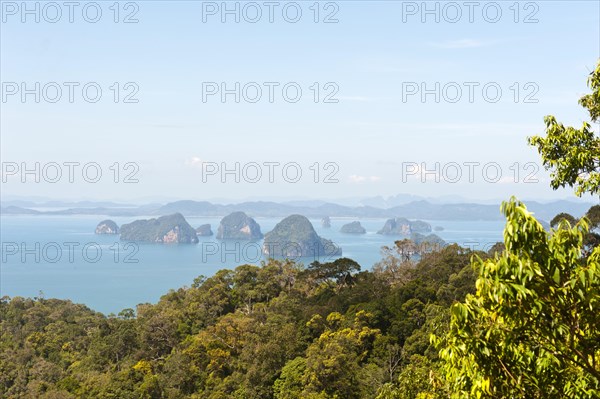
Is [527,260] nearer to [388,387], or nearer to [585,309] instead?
[585,309]

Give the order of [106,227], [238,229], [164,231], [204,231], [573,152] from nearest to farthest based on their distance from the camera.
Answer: [573,152] < [164,231] < [238,229] < [106,227] < [204,231]

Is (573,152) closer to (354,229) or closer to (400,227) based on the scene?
(400,227)

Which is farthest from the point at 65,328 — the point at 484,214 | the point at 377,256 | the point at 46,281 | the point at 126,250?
the point at 484,214

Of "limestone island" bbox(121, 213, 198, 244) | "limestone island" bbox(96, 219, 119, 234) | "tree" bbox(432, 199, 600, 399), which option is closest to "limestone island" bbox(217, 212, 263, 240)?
"limestone island" bbox(121, 213, 198, 244)

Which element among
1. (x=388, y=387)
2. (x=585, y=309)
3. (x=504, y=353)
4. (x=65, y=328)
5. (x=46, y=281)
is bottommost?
(x=46, y=281)

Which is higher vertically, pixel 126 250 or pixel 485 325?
pixel 485 325

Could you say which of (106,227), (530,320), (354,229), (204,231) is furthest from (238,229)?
(530,320)

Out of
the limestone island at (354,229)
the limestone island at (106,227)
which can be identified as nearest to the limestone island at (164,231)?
the limestone island at (106,227)
